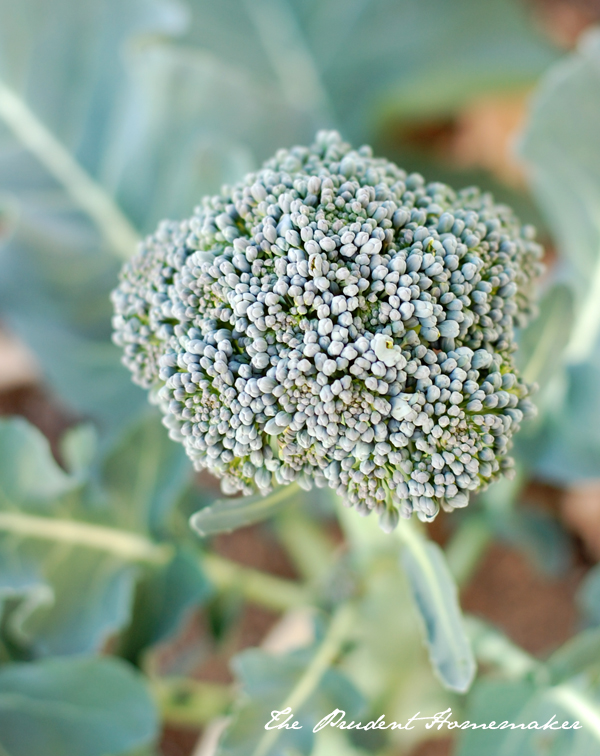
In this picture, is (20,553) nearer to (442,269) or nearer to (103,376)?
(103,376)

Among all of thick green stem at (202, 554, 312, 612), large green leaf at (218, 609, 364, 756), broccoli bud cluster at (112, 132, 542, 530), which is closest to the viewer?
broccoli bud cluster at (112, 132, 542, 530)

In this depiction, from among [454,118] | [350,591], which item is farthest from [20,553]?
[454,118]

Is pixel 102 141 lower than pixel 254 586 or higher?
higher

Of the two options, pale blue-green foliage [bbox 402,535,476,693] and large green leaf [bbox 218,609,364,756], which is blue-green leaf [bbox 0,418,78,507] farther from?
pale blue-green foliage [bbox 402,535,476,693]

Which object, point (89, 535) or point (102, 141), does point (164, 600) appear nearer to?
point (89, 535)

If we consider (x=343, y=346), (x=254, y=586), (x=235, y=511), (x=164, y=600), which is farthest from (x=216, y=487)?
(x=343, y=346)

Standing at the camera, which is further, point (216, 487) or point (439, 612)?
point (216, 487)

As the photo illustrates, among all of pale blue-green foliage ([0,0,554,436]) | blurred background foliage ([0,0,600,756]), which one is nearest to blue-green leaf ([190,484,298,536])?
blurred background foliage ([0,0,600,756])
